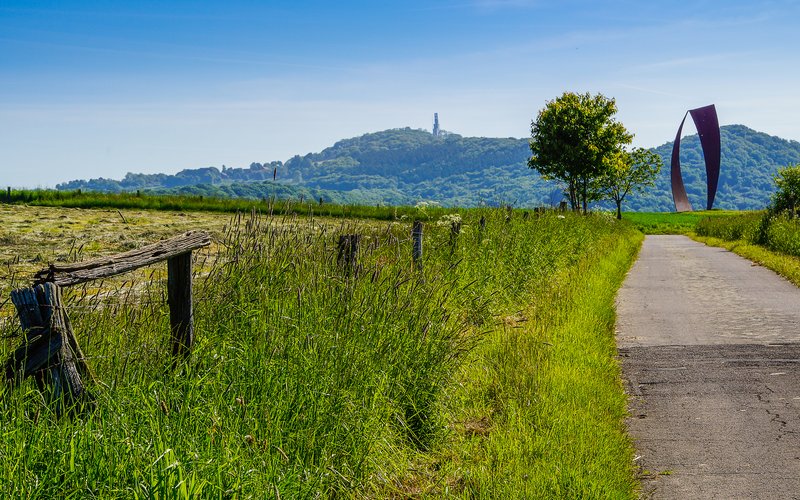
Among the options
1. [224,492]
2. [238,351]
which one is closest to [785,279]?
[238,351]

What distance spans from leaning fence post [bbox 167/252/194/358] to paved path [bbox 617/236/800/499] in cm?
323

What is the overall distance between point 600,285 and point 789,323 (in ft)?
9.90

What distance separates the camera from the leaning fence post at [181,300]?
4496 millimetres

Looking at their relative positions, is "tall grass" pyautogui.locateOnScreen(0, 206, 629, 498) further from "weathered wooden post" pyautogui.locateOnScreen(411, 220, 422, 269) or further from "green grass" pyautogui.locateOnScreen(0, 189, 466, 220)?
"green grass" pyautogui.locateOnScreen(0, 189, 466, 220)

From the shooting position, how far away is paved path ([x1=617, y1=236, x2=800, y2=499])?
5.09 meters

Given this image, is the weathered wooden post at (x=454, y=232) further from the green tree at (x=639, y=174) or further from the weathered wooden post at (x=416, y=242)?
the green tree at (x=639, y=174)

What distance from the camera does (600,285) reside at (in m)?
12.5

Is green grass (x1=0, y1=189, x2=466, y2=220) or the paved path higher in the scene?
green grass (x1=0, y1=189, x2=466, y2=220)

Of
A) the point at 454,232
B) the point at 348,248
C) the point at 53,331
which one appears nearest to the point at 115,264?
the point at 53,331

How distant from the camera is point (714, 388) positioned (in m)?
7.35

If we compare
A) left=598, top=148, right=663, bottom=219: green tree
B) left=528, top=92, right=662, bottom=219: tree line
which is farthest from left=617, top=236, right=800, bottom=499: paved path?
left=598, top=148, right=663, bottom=219: green tree

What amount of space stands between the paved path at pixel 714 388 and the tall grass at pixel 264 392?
813 mm

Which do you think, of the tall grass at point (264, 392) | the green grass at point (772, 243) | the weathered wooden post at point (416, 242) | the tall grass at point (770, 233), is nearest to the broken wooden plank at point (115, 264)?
the tall grass at point (264, 392)

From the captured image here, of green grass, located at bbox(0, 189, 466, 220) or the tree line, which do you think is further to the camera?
the tree line
